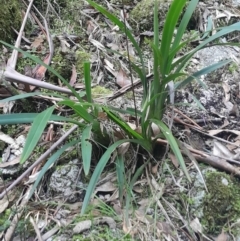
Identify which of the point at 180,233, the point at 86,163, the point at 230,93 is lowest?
the point at 180,233

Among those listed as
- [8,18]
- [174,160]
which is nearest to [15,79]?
[8,18]

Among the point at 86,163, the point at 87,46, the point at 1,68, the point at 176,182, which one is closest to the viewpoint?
the point at 86,163

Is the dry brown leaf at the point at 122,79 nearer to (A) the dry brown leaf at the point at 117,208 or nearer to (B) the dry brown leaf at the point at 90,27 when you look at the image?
(B) the dry brown leaf at the point at 90,27

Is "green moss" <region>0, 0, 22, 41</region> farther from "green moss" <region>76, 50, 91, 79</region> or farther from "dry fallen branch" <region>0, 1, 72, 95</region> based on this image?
"green moss" <region>76, 50, 91, 79</region>

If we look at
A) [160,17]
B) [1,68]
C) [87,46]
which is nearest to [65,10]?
[87,46]

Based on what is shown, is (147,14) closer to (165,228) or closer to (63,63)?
(63,63)

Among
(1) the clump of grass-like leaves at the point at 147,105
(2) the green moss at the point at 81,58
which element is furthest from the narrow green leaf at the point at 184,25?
(2) the green moss at the point at 81,58

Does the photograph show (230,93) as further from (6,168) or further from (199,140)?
(6,168)
